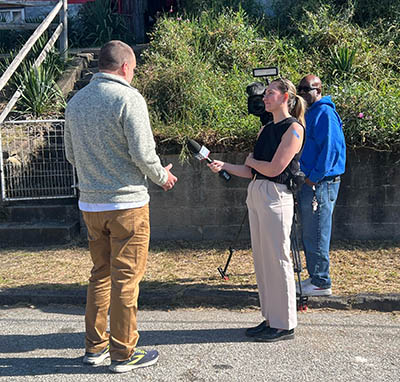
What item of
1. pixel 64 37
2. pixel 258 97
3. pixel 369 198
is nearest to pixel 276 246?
pixel 258 97

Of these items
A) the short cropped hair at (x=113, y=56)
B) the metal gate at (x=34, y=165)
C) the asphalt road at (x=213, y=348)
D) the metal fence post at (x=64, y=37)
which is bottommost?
the asphalt road at (x=213, y=348)

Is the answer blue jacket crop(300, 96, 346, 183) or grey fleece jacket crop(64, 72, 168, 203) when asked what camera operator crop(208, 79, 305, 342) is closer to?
blue jacket crop(300, 96, 346, 183)

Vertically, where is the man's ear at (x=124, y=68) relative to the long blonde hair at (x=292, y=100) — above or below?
above

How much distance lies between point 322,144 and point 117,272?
7.05 feet

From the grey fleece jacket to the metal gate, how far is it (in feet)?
12.0

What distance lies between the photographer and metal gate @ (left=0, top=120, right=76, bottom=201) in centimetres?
718

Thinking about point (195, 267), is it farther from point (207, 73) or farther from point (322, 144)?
point (207, 73)

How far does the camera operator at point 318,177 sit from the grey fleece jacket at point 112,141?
5.51 ft

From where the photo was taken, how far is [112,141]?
350cm

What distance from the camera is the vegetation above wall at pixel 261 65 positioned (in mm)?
6688

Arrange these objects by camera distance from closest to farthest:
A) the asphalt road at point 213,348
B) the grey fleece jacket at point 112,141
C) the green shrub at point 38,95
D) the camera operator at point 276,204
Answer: the grey fleece jacket at point 112,141 → the asphalt road at point 213,348 → the camera operator at point 276,204 → the green shrub at point 38,95

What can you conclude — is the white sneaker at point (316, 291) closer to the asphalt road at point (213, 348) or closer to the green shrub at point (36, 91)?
the asphalt road at point (213, 348)

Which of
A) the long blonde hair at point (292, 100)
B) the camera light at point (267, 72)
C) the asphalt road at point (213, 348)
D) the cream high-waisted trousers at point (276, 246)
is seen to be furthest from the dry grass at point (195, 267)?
the camera light at point (267, 72)

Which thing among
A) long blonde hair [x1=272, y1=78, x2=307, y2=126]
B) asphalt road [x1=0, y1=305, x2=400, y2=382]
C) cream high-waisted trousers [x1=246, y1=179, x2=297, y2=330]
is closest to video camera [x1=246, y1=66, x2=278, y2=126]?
long blonde hair [x1=272, y1=78, x2=307, y2=126]
